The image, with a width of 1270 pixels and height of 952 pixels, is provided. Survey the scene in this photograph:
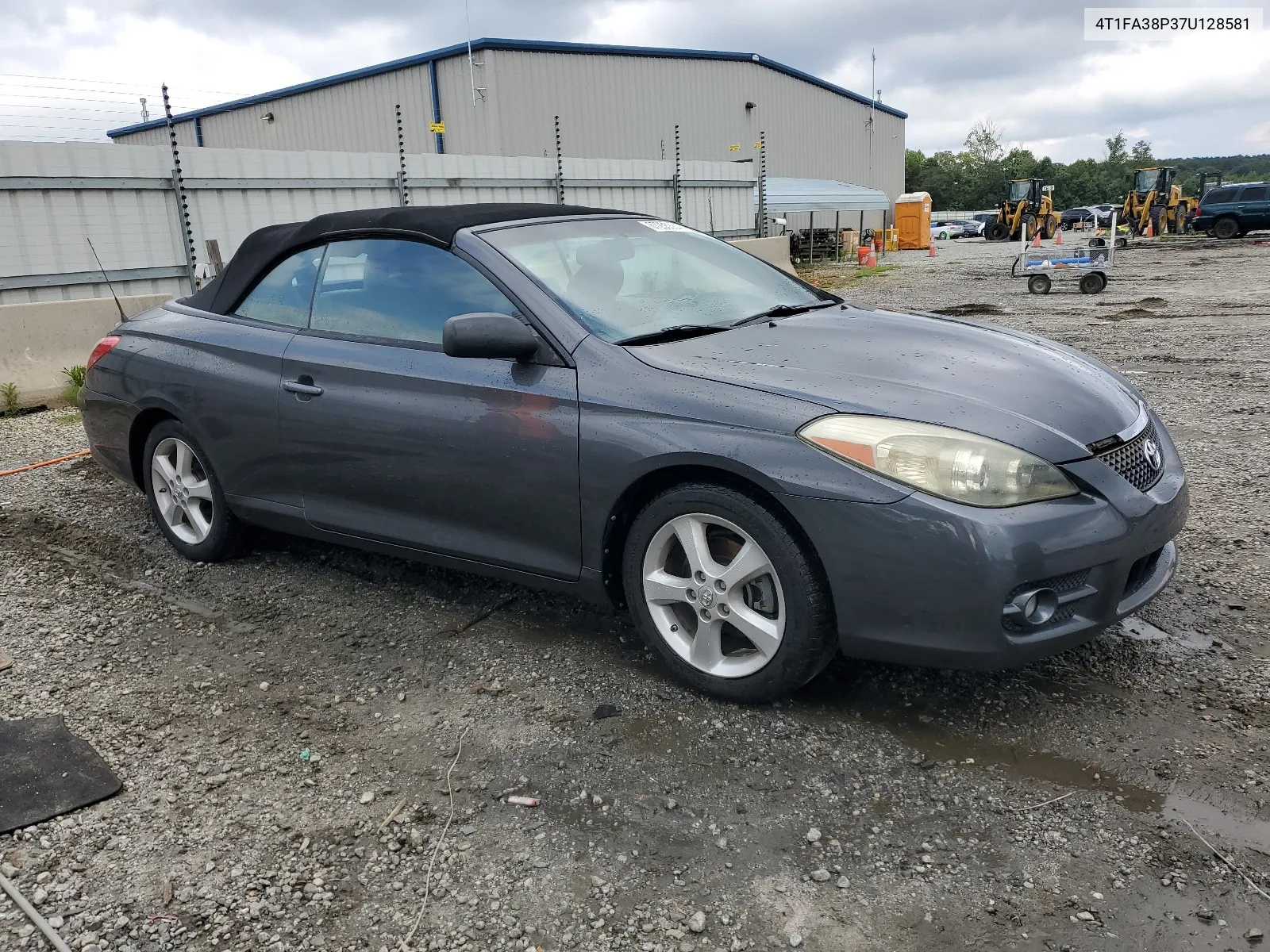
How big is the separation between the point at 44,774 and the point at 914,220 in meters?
45.9

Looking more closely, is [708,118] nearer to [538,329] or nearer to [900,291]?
[900,291]

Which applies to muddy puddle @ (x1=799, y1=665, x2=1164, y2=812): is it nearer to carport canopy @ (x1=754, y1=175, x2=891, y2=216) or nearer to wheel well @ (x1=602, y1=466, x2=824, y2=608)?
wheel well @ (x1=602, y1=466, x2=824, y2=608)

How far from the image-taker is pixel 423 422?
3.56 meters

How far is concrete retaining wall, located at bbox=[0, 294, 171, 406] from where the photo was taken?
8.48 metres

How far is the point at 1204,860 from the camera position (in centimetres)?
232

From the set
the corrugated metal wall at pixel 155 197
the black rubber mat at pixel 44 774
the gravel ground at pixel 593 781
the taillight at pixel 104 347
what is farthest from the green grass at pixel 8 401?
the black rubber mat at pixel 44 774

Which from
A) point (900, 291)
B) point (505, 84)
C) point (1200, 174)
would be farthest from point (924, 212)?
point (900, 291)

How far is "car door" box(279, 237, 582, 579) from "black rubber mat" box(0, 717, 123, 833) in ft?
3.97

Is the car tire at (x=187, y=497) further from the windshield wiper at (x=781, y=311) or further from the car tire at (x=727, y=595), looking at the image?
the windshield wiper at (x=781, y=311)

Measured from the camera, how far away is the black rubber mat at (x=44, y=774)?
2.76 m

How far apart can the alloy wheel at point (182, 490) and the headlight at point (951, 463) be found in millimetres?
3021

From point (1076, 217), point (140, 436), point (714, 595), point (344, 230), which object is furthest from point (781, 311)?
point (1076, 217)

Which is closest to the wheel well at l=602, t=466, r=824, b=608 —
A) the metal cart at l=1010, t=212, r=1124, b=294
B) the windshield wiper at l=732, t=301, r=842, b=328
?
the windshield wiper at l=732, t=301, r=842, b=328

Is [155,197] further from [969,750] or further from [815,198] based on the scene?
[815,198]
